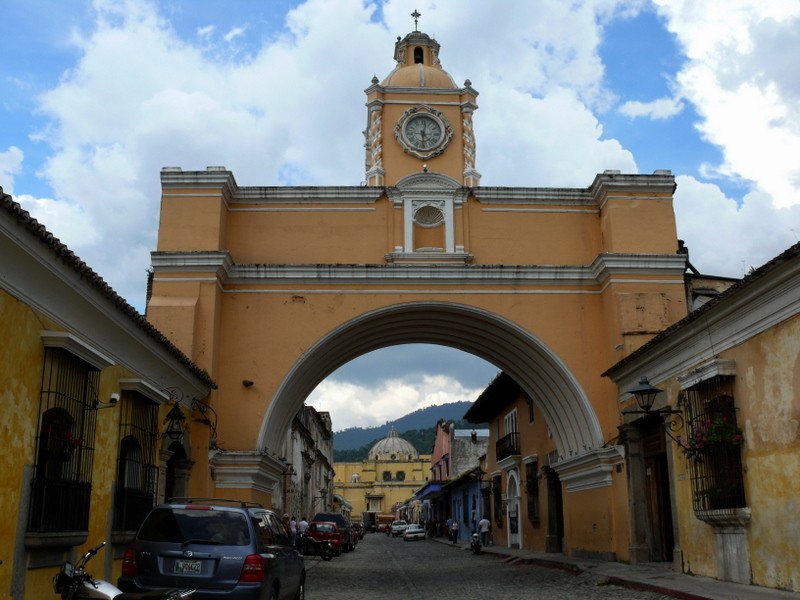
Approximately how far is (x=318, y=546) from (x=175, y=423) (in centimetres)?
1191

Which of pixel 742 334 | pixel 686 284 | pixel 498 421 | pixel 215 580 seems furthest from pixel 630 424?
pixel 498 421

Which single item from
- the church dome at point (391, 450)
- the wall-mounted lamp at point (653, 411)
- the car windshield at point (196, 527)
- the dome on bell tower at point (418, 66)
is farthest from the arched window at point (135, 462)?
the church dome at point (391, 450)

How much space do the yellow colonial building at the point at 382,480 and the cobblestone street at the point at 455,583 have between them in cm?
6738

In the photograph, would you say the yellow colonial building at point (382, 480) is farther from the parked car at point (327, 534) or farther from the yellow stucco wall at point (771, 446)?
the yellow stucco wall at point (771, 446)

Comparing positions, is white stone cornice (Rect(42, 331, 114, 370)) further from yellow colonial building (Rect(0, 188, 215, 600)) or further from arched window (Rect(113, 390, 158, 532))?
arched window (Rect(113, 390, 158, 532))

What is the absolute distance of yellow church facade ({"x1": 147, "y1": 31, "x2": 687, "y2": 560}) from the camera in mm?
16312

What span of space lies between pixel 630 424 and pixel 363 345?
19.9 ft

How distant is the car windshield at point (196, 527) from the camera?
7.65 metres

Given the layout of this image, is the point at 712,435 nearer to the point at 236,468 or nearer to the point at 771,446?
the point at 771,446

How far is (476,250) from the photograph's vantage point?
17422 millimetres

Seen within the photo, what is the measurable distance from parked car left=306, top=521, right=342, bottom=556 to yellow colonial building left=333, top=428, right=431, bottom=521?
6141 centimetres

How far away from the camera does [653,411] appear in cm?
1280

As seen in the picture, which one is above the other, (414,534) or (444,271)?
(444,271)

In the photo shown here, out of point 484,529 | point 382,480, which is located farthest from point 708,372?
point 382,480
